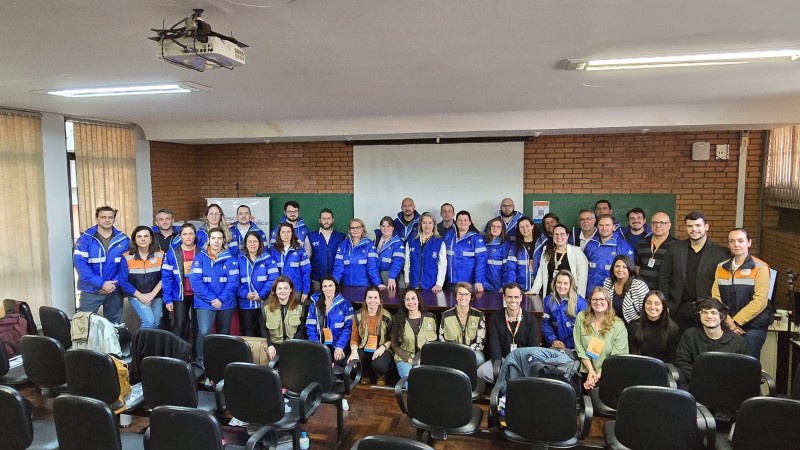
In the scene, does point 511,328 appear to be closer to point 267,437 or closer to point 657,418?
point 657,418

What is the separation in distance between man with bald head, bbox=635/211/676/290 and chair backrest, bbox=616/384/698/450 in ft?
7.45

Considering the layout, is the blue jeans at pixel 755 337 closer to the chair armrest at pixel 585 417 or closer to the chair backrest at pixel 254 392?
the chair armrest at pixel 585 417

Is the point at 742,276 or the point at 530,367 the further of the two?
the point at 742,276

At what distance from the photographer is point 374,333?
14.8ft

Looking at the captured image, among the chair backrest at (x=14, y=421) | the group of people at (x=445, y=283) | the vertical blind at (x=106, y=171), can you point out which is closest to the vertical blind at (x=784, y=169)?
the group of people at (x=445, y=283)

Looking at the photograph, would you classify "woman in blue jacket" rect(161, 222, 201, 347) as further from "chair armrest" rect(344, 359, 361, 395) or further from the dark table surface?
"chair armrest" rect(344, 359, 361, 395)

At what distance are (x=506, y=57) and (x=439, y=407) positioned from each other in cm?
228

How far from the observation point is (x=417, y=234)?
6.17 meters

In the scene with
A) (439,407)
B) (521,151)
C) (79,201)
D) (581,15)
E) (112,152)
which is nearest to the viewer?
(581,15)

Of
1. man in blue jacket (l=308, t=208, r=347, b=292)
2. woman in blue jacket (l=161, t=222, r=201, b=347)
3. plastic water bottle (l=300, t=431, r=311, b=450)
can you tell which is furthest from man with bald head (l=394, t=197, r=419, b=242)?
plastic water bottle (l=300, t=431, r=311, b=450)

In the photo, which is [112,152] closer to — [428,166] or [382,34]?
[428,166]

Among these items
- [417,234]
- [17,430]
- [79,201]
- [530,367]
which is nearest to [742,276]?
[530,367]

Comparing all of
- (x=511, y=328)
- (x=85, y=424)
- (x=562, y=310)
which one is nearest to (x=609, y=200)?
(x=562, y=310)

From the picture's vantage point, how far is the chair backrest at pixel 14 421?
8.95 feet
